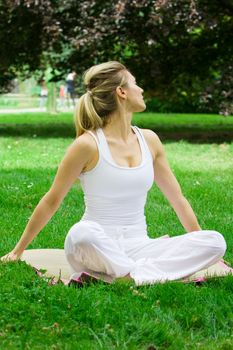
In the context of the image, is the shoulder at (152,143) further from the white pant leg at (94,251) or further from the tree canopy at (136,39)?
the tree canopy at (136,39)

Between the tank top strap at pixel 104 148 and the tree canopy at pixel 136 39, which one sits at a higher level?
the tank top strap at pixel 104 148

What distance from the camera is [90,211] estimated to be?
15.2ft

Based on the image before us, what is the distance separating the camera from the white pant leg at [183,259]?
4.39m

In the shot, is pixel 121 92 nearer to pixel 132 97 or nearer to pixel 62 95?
pixel 132 97

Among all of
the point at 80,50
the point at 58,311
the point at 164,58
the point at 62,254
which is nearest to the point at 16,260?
the point at 62,254

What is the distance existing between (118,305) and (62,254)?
126cm

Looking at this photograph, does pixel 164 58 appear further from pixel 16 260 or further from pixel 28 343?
pixel 28 343

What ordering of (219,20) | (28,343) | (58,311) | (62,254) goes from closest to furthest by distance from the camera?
(28,343), (58,311), (62,254), (219,20)

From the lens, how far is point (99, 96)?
4641 millimetres

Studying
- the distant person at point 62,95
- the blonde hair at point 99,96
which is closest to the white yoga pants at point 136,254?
the blonde hair at point 99,96

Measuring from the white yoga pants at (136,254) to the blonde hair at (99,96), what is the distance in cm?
64

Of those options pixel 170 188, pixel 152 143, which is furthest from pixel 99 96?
pixel 170 188

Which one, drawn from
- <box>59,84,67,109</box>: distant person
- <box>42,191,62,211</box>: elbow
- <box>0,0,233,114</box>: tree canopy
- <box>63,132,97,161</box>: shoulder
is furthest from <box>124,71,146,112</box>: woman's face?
<box>59,84,67,109</box>: distant person

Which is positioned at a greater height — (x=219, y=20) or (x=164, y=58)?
(x=219, y=20)
